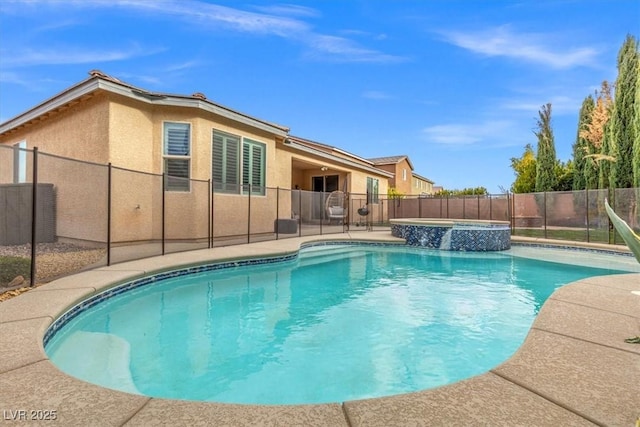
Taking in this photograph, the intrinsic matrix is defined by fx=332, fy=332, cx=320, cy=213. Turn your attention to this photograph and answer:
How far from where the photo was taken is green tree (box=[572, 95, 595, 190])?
17312 mm

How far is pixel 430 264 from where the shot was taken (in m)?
8.12

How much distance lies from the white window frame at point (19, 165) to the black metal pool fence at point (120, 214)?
2 cm

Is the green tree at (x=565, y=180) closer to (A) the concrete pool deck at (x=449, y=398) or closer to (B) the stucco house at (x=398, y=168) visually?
(B) the stucco house at (x=398, y=168)

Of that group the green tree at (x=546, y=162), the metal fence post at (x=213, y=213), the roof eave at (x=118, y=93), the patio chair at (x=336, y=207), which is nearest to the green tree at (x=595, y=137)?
the green tree at (x=546, y=162)

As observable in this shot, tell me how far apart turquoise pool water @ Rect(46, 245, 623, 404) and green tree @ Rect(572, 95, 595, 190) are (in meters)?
14.1

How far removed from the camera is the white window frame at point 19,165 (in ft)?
16.9

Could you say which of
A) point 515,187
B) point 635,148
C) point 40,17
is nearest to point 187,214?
point 40,17

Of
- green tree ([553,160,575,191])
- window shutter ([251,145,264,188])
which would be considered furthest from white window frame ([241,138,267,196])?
green tree ([553,160,575,191])

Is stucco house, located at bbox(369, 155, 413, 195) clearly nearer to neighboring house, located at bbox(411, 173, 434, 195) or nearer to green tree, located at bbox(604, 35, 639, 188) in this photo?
neighboring house, located at bbox(411, 173, 434, 195)

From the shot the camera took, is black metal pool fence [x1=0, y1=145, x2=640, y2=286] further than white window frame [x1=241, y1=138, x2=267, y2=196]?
No

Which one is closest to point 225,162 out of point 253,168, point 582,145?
point 253,168

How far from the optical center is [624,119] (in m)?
13.6

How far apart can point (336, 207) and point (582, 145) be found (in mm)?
13709

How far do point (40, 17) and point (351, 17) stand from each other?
828 centimetres
